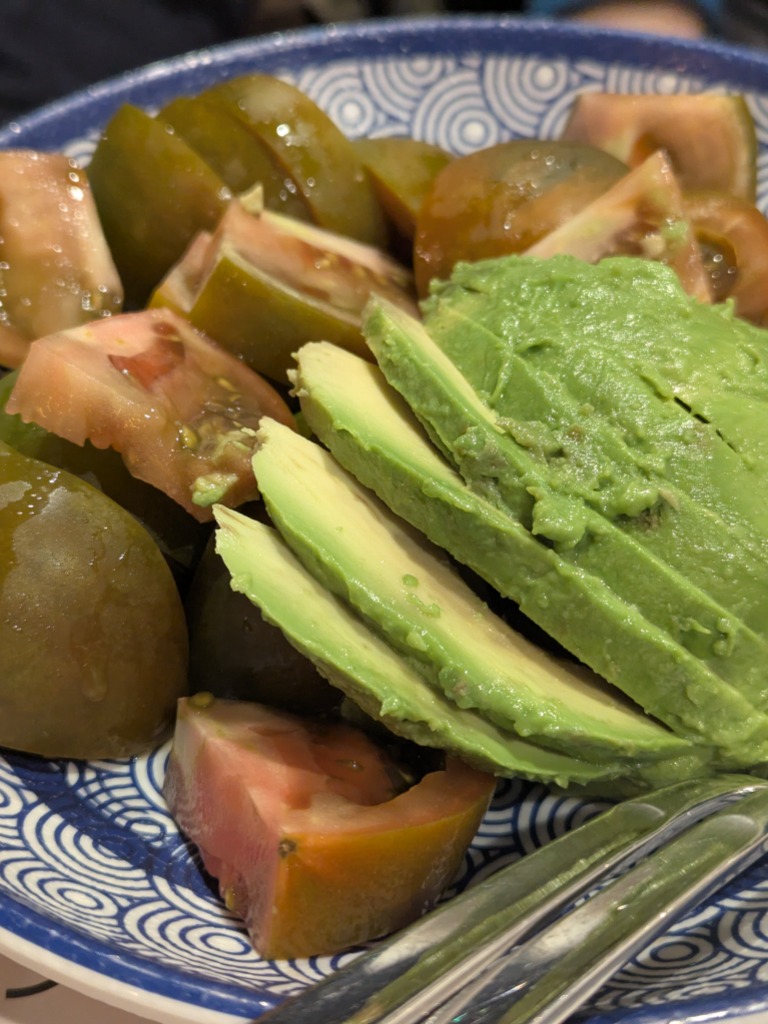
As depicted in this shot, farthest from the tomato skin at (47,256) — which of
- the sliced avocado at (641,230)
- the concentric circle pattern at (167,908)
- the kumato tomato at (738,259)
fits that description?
the kumato tomato at (738,259)

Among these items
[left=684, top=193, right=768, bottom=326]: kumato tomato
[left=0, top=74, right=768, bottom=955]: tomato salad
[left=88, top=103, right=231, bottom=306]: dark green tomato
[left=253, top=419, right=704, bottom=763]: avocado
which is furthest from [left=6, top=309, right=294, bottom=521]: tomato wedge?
[left=684, top=193, right=768, bottom=326]: kumato tomato

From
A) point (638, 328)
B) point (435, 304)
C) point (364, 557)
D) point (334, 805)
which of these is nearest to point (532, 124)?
point (435, 304)

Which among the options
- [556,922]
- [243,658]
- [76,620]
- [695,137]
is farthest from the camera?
[695,137]

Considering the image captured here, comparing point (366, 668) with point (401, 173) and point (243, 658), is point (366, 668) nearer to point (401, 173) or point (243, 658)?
point (243, 658)

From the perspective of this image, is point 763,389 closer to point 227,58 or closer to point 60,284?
point 60,284

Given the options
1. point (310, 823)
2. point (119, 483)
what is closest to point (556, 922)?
point (310, 823)

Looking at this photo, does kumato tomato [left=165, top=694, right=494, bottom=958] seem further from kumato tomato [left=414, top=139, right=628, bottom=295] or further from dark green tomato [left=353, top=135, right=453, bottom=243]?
dark green tomato [left=353, top=135, right=453, bottom=243]
